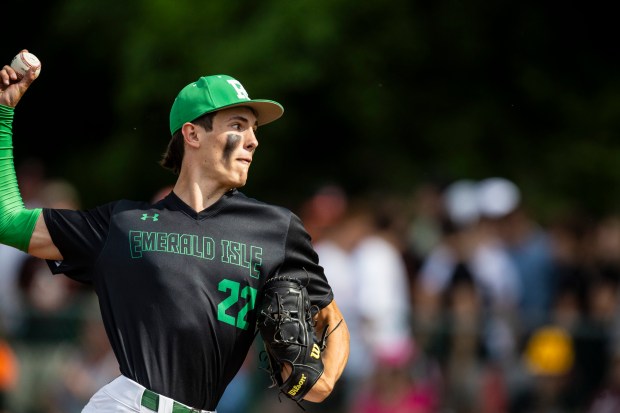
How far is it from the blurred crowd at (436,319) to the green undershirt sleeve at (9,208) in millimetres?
5495

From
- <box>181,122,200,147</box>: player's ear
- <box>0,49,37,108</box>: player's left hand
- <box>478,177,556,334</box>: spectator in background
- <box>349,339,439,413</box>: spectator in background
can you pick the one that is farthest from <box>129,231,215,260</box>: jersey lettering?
<box>478,177,556,334</box>: spectator in background

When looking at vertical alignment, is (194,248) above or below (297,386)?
above

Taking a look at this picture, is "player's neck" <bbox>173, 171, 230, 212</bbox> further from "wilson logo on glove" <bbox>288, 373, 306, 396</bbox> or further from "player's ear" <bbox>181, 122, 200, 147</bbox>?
"wilson logo on glove" <bbox>288, 373, 306, 396</bbox>

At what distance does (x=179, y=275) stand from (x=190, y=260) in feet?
0.27

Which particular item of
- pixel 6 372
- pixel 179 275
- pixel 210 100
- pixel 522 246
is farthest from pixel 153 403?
pixel 522 246

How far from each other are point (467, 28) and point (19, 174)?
5.47m

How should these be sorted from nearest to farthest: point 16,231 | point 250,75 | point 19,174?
point 16,231 < point 250,75 < point 19,174

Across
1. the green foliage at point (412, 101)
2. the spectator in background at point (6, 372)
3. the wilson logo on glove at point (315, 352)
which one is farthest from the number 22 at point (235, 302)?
the green foliage at point (412, 101)

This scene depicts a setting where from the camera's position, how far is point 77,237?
5.38 m

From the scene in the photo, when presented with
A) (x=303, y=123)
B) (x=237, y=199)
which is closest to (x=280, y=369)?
A: (x=237, y=199)

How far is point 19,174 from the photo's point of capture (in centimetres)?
1420

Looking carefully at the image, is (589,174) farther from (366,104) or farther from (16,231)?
(16,231)

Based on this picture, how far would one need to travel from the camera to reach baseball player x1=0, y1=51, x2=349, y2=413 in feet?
17.3

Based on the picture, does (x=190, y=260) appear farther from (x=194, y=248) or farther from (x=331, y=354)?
(x=331, y=354)
